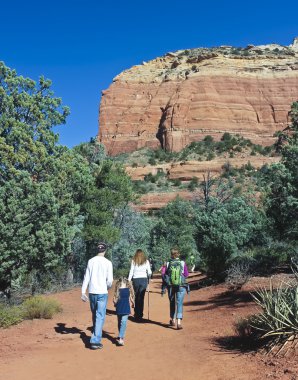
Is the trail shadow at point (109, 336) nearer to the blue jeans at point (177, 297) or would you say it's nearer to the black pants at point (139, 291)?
the black pants at point (139, 291)

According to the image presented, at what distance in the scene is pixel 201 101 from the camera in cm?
8700

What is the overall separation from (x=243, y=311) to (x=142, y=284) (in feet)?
8.53

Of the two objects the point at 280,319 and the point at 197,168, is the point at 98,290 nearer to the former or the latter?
the point at 280,319

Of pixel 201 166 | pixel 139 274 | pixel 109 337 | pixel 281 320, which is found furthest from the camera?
pixel 201 166

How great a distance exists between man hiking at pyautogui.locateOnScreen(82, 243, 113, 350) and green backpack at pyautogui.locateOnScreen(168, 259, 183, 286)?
175 centimetres

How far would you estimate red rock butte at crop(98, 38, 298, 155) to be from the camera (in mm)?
85125

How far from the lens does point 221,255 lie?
57.0 ft

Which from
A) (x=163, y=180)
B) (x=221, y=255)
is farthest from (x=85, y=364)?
(x=163, y=180)

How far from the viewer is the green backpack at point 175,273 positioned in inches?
329

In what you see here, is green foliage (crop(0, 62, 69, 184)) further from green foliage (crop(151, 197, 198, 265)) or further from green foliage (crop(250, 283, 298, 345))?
green foliage (crop(151, 197, 198, 265))

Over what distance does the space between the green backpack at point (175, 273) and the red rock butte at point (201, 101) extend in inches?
2916

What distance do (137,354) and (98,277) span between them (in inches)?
53.2

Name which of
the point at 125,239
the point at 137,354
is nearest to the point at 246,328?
the point at 137,354

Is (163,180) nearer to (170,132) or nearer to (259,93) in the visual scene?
(170,132)
